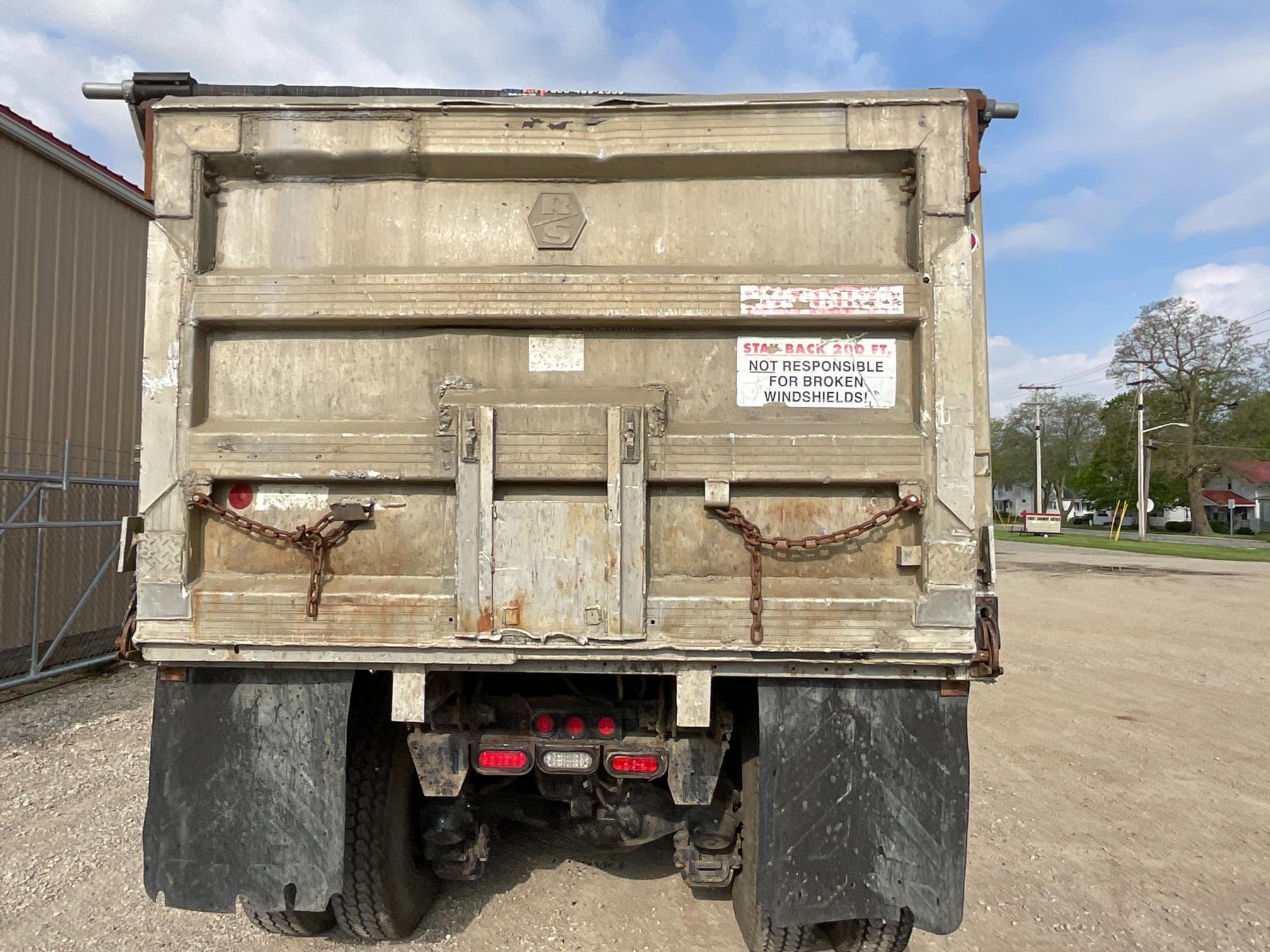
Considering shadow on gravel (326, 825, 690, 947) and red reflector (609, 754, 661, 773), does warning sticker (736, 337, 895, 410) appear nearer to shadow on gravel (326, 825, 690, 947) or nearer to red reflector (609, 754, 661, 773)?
red reflector (609, 754, 661, 773)

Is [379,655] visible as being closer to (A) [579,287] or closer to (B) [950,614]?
(A) [579,287]

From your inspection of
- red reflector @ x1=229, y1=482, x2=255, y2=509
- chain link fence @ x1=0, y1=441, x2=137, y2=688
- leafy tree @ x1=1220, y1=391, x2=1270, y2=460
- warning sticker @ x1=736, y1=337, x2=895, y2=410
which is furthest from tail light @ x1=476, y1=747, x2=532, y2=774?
leafy tree @ x1=1220, y1=391, x2=1270, y2=460

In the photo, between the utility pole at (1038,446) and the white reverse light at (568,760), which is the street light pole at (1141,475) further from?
the white reverse light at (568,760)

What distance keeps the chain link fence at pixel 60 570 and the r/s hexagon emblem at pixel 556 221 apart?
5.51m

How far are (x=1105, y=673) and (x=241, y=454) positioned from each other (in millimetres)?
8772

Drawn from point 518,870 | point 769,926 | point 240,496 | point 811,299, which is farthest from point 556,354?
point 518,870

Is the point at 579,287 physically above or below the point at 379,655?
above

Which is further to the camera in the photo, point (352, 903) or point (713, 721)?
point (352, 903)

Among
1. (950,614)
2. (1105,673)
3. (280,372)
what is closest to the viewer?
(950,614)

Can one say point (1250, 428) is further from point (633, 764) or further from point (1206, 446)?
point (633, 764)

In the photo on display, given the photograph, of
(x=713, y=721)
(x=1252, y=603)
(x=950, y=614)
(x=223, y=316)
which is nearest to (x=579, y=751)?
(x=713, y=721)

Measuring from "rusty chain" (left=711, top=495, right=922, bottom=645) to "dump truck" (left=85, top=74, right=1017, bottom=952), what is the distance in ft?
0.04

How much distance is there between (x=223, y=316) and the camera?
245 cm

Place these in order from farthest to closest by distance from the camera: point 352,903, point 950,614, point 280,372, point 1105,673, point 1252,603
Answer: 1. point 1252,603
2. point 1105,673
3. point 352,903
4. point 280,372
5. point 950,614
